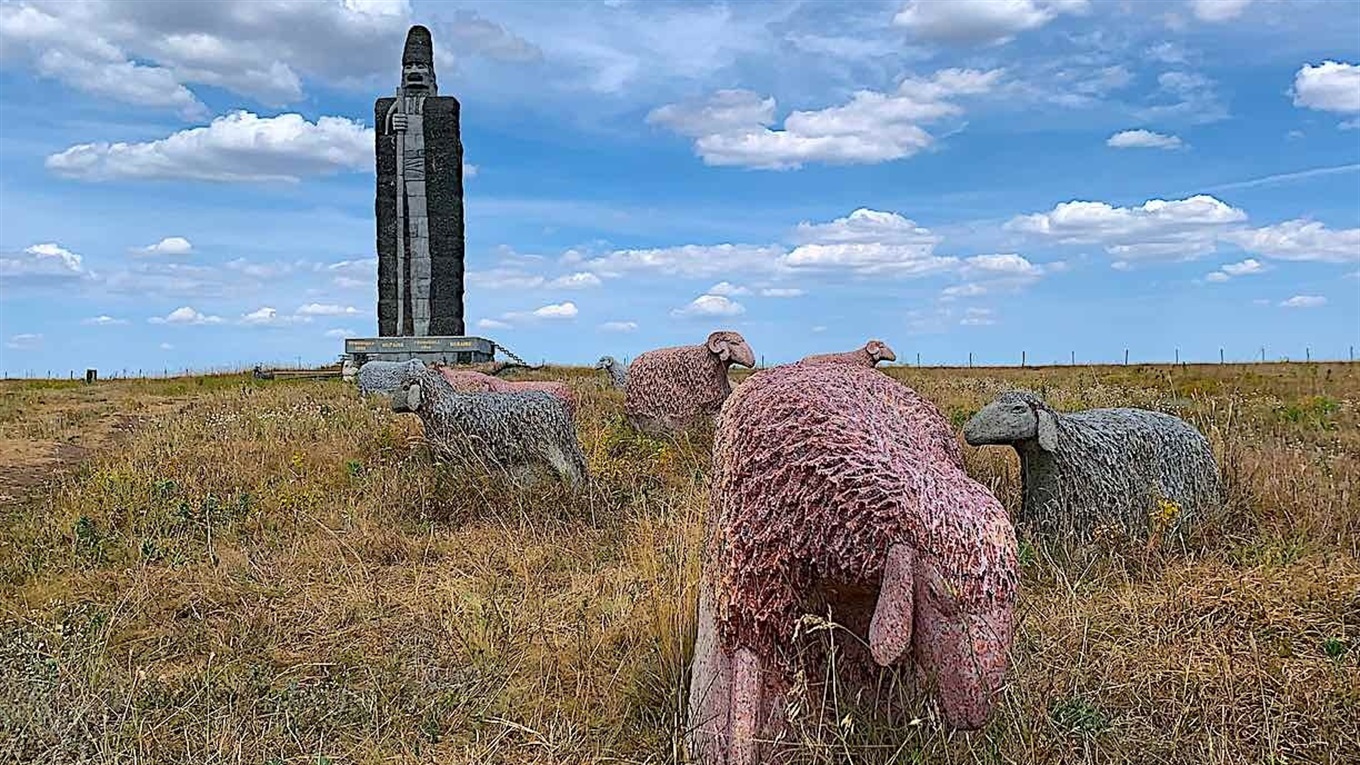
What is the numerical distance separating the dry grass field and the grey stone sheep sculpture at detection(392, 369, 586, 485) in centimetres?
29

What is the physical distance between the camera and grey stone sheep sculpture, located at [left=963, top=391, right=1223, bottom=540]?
729 centimetres

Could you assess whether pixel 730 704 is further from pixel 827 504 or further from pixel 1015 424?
pixel 1015 424

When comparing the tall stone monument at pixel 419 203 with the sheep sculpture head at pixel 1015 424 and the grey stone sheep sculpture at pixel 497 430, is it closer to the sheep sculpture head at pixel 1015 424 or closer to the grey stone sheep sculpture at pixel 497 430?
the grey stone sheep sculpture at pixel 497 430

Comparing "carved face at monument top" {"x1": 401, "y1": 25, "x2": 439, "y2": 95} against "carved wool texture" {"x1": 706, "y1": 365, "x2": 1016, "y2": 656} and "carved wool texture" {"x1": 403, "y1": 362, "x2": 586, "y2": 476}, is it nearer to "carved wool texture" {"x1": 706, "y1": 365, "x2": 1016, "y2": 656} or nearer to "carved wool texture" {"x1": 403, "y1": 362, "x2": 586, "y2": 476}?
"carved wool texture" {"x1": 403, "y1": 362, "x2": 586, "y2": 476}

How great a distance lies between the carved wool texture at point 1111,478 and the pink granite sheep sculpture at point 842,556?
10.8ft

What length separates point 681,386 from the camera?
12383 millimetres

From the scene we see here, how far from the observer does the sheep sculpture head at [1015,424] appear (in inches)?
284

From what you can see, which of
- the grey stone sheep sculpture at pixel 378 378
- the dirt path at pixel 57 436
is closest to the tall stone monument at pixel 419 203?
the grey stone sheep sculpture at pixel 378 378

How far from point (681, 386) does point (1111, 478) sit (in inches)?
220

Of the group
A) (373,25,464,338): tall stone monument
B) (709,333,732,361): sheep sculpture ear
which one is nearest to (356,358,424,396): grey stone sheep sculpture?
(373,25,464,338): tall stone monument

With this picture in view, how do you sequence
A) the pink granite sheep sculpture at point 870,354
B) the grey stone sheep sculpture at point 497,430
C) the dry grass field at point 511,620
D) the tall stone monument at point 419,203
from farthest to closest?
1. the tall stone monument at point 419,203
2. the pink granite sheep sculpture at point 870,354
3. the grey stone sheep sculpture at point 497,430
4. the dry grass field at point 511,620

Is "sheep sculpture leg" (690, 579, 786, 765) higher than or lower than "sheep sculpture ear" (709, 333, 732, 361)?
lower

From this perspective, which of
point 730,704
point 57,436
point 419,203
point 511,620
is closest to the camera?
point 730,704

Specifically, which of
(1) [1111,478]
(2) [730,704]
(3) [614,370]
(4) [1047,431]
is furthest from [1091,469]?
(3) [614,370]
